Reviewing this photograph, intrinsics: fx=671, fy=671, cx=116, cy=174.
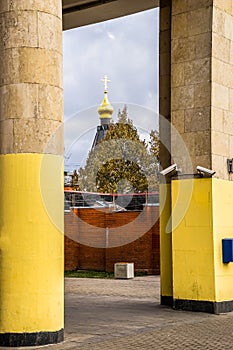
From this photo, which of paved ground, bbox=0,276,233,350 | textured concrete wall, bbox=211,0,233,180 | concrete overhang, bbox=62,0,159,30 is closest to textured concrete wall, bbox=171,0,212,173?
textured concrete wall, bbox=211,0,233,180

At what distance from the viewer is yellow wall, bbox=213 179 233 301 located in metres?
12.4

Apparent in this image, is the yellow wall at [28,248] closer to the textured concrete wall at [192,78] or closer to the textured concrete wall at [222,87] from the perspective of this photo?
the textured concrete wall at [192,78]

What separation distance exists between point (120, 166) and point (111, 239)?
26.2 feet

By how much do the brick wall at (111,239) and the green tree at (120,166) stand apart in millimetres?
5729

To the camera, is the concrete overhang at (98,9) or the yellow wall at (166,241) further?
the concrete overhang at (98,9)

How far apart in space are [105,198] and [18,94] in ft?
72.5

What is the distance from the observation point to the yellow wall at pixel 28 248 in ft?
30.1

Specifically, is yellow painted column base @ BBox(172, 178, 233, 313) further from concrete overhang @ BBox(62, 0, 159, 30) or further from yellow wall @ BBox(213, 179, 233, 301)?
concrete overhang @ BBox(62, 0, 159, 30)

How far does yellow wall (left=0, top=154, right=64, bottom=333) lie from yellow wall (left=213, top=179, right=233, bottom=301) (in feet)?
12.7

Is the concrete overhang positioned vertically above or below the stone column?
above

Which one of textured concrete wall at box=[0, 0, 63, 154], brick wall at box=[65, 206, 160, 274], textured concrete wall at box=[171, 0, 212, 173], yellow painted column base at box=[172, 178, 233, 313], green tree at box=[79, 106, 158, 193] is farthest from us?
green tree at box=[79, 106, 158, 193]

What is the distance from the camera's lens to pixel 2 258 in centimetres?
929

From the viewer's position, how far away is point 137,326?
10805 mm

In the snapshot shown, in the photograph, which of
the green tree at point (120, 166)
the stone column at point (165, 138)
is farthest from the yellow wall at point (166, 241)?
the green tree at point (120, 166)
